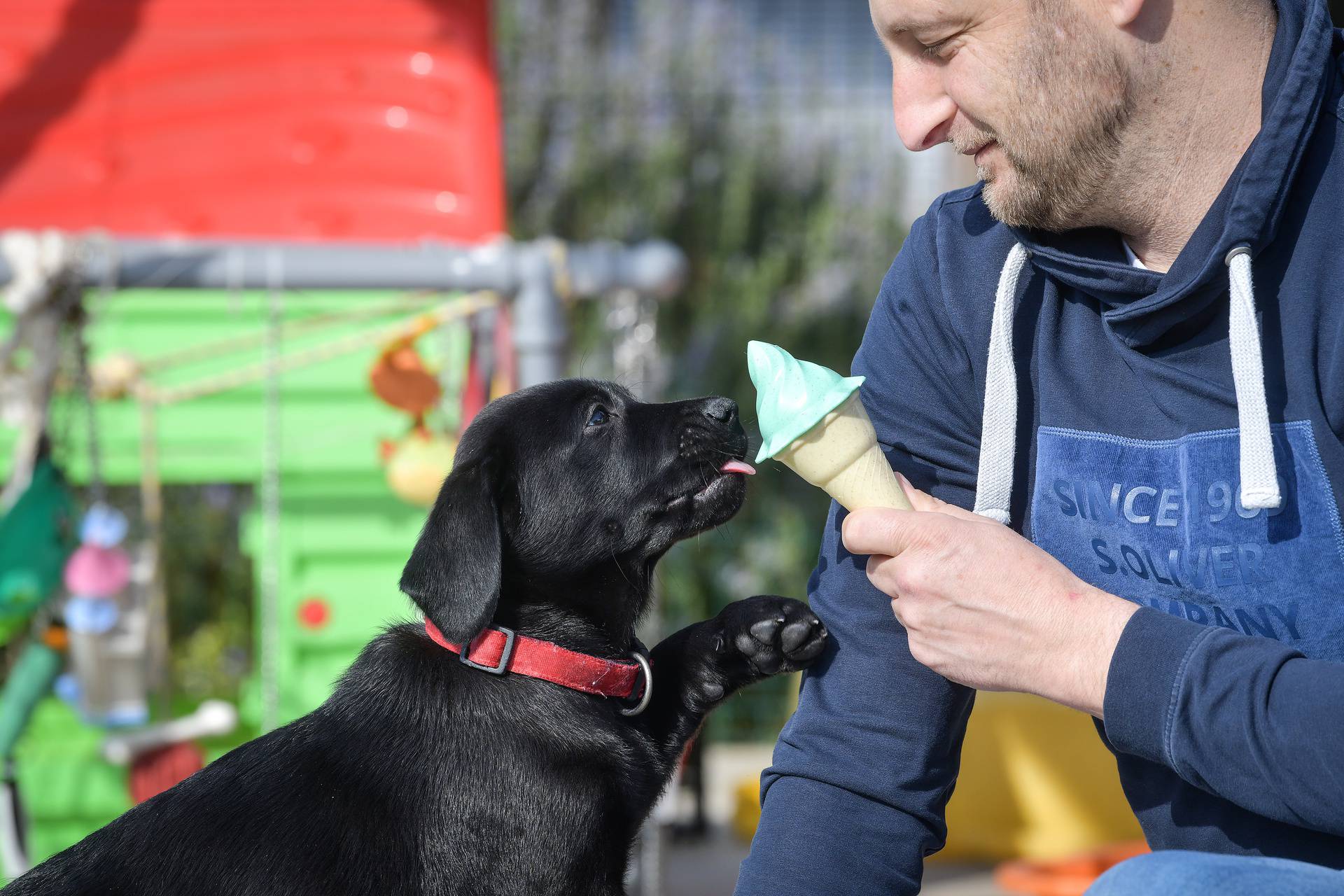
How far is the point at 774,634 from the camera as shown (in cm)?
175

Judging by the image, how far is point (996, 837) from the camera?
497cm

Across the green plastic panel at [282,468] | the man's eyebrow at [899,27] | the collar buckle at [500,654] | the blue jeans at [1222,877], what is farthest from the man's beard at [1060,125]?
the green plastic panel at [282,468]

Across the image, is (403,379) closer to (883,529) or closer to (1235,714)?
(883,529)

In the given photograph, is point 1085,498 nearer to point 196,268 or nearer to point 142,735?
point 196,268

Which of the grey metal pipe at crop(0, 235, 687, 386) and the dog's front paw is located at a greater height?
the grey metal pipe at crop(0, 235, 687, 386)

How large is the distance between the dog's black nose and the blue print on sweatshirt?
0.55 metres

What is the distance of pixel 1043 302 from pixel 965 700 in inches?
20.9

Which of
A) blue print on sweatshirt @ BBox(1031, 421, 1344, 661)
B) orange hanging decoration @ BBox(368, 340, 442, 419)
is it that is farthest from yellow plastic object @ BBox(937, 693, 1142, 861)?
blue print on sweatshirt @ BBox(1031, 421, 1344, 661)

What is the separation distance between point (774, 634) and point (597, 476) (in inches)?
18.4

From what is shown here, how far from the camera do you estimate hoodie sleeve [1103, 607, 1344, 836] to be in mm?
1178

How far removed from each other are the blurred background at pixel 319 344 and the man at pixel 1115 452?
1.38 m

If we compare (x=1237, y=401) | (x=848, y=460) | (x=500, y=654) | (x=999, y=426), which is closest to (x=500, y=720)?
(x=500, y=654)

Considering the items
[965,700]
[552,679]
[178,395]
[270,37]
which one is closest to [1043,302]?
[965,700]

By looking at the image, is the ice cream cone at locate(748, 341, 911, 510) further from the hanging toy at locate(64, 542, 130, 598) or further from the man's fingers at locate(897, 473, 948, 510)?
the hanging toy at locate(64, 542, 130, 598)
